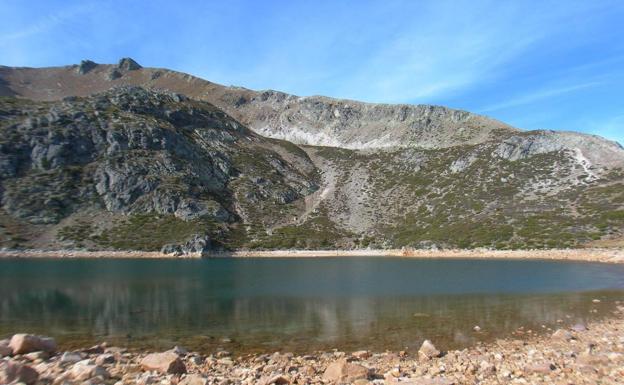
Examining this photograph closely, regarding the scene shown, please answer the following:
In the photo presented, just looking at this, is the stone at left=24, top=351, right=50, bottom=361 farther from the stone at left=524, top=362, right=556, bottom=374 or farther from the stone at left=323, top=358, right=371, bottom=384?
the stone at left=524, top=362, right=556, bottom=374

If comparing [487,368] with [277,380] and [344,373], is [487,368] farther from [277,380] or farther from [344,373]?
[277,380]

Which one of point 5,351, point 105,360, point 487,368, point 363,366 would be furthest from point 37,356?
point 487,368

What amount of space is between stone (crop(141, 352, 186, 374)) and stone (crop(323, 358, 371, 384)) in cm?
519

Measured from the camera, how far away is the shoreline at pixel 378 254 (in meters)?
76.9

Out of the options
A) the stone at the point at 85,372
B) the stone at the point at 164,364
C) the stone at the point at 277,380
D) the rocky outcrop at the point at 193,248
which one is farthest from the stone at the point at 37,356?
the rocky outcrop at the point at 193,248

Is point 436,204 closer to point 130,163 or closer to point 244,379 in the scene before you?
point 130,163

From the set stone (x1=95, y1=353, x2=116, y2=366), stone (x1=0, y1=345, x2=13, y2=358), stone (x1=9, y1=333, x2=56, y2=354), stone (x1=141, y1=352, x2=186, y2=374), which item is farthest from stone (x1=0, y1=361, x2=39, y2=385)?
stone (x1=9, y1=333, x2=56, y2=354)

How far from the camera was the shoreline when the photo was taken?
76931mm

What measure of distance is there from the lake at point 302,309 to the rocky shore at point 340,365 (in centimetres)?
230

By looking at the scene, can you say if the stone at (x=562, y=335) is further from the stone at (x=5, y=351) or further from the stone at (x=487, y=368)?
the stone at (x=5, y=351)

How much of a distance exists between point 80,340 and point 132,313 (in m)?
8.43

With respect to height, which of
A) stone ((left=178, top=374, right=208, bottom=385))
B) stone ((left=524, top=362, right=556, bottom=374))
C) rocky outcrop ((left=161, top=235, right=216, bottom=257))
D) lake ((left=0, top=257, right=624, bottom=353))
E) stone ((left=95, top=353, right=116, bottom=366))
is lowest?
rocky outcrop ((left=161, top=235, right=216, bottom=257))

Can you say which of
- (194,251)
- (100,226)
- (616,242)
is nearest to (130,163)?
(100,226)

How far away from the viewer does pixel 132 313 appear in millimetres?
30859
